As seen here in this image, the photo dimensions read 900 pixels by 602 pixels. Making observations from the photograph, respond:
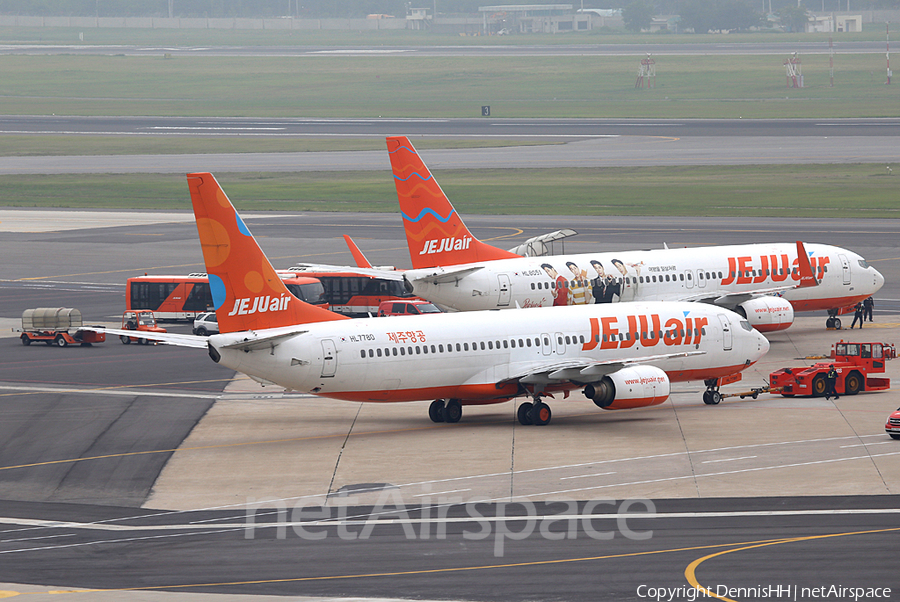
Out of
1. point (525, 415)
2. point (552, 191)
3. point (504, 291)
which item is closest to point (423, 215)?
point (504, 291)

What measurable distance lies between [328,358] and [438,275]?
2181 centimetres

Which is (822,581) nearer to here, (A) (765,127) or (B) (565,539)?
(B) (565,539)

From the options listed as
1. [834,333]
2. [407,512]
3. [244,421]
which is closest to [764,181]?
[834,333]

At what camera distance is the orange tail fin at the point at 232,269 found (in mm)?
45625

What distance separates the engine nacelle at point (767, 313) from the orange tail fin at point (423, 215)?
16.0 meters

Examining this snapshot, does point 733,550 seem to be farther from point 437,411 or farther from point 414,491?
point 437,411

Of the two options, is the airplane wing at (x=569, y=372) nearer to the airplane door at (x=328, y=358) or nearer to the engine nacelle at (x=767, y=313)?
the airplane door at (x=328, y=358)

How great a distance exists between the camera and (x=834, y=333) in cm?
7350

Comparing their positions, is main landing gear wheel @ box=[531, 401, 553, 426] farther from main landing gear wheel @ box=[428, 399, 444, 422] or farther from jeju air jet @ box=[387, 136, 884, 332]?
jeju air jet @ box=[387, 136, 884, 332]

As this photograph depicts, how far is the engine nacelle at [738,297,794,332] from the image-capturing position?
223 feet

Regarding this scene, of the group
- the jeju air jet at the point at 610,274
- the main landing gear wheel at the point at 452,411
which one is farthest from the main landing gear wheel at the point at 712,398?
the jeju air jet at the point at 610,274

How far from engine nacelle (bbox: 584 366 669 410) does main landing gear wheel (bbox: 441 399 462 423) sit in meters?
5.71

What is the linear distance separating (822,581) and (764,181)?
115749 millimetres

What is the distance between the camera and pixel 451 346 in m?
49.2
